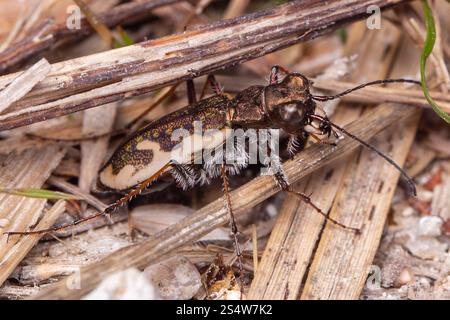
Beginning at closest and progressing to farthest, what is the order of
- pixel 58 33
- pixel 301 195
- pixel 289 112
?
pixel 289 112 → pixel 301 195 → pixel 58 33

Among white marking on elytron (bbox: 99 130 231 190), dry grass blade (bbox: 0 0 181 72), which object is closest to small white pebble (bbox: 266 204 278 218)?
white marking on elytron (bbox: 99 130 231 190)

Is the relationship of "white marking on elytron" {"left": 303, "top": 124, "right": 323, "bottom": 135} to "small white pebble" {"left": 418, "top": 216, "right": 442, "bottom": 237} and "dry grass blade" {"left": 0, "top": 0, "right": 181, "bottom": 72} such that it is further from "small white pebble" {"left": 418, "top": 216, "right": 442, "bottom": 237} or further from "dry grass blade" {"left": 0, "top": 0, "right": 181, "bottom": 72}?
"dry grass blade" {"left": 0, "top": 0, "right": 181, "bottom": 72}

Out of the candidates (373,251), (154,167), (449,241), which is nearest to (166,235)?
(154,167)

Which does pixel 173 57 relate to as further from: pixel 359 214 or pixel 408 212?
pixel 408 212

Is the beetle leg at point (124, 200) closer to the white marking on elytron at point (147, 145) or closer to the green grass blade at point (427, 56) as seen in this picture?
the white marking on elytron at point (147, 145)

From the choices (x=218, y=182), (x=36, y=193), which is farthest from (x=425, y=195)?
(x=36, y=193)

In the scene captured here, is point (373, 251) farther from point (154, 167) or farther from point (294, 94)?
point (154, 167)

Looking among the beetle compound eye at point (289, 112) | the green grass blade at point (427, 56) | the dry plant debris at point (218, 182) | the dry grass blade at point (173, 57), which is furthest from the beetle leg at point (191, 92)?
the green grass blade at point (427, 56)
